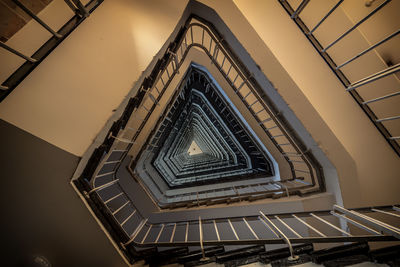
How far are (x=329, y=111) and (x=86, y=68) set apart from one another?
272 centimetres

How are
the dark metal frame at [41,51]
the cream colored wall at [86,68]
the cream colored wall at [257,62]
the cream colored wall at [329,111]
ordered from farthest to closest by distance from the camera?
the cream colored wall at [329,111], the cream colored wall at [257,62], the cream colored wall at [86,68], the dark metal frame at [41,51]

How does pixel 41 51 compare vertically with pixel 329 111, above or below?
below

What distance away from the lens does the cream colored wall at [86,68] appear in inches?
48.4

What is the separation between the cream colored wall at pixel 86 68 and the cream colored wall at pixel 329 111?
3.20 ft

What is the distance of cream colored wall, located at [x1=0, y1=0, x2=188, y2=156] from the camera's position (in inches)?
48.4

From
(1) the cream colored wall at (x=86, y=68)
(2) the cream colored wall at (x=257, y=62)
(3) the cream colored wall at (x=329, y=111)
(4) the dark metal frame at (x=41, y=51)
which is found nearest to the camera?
(4) the dark metal frame at (x=41, y=51)

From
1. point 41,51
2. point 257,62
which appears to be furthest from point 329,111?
point 41,51

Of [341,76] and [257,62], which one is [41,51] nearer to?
[257,62]

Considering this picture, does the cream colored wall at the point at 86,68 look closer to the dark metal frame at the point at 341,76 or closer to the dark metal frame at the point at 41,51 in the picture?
the dark metal frame at the point at 41,51

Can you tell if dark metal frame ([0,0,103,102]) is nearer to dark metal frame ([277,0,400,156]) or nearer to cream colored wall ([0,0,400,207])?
cream colored wall ([0,0,400,207])

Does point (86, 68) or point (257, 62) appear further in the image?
point (257, 62)

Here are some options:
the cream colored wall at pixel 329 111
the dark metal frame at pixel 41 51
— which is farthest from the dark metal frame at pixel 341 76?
the dark metal frame at pixel 41 51

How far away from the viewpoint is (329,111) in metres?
2.07

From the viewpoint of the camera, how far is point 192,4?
2.15 m
